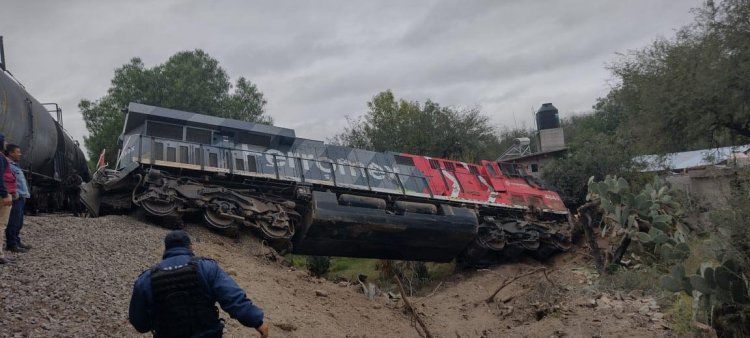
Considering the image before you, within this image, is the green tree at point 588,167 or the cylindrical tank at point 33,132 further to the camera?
the green tree at point 588,167

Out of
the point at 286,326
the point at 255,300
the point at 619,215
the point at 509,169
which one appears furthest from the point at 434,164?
the point at 286,326

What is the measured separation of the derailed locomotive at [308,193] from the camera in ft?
41.3

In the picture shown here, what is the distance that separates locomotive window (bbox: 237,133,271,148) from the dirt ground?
2.70m

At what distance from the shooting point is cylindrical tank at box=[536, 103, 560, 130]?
30297mm

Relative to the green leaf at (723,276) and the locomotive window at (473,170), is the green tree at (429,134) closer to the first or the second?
the locomotive window at (473,170)

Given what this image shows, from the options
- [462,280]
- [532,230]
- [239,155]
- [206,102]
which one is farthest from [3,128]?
[206,102]

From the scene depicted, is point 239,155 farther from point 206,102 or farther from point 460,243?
point 206,102

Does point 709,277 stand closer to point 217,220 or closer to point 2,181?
point 2,181

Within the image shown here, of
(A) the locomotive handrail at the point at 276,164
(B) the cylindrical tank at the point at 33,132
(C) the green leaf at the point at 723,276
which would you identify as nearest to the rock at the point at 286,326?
(C) the green leaf at the point at 723,276

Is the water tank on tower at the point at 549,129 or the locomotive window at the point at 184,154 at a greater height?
the water tank on tower at the point at 549,129

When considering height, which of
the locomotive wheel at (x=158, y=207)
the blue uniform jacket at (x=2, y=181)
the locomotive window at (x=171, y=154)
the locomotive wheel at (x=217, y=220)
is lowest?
the locomotive wheel at (x=217, y=220)

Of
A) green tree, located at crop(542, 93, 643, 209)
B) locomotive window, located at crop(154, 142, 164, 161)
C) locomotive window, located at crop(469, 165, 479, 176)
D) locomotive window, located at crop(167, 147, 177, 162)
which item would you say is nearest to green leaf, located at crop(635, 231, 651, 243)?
locomotive window, located at crop(469, 165, 479, 176)

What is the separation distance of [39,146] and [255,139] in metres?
4.67

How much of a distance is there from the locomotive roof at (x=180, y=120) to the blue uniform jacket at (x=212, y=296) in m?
9.96
